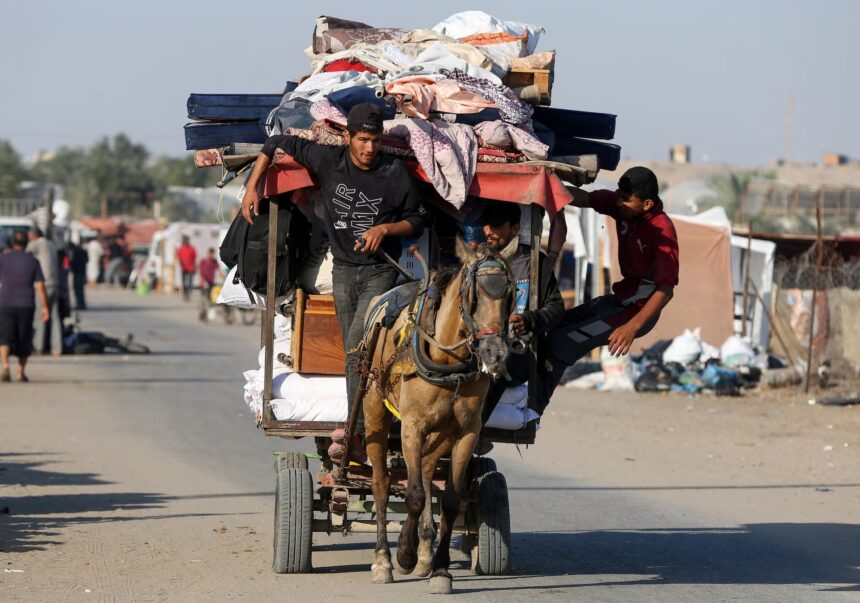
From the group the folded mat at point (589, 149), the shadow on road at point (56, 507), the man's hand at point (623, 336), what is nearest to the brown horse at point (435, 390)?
the man's hand at point (623, 336)

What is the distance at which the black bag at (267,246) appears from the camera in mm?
8375

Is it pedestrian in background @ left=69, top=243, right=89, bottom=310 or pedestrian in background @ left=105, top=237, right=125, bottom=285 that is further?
pedestrian in background @ left=105, top=237, right=125, bottom=285

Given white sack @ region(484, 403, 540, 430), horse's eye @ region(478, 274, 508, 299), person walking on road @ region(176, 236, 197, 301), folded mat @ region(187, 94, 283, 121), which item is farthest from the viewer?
person walking on road @ region(176, 236, 197, 301)

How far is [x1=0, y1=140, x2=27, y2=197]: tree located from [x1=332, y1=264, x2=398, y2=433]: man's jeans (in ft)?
285

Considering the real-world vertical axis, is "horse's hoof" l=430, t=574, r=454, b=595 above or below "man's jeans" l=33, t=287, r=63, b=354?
above

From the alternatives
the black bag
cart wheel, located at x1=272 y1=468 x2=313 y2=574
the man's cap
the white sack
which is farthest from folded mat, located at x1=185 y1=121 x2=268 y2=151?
the white sack

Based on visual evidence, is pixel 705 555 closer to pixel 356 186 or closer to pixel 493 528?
pixel 493 528

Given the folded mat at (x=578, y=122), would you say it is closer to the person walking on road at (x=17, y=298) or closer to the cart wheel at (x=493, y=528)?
the cart wheel at (x=493, y=528)

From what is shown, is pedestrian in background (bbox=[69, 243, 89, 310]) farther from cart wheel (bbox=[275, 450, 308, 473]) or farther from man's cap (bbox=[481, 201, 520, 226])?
man's cap (bbox=[481, 201, 520, 226])

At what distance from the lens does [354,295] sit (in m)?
8.18

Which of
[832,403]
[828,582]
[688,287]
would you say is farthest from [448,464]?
[688,287]

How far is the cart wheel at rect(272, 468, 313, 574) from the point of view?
8211 millimetres

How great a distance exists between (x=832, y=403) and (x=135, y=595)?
43.5 ft

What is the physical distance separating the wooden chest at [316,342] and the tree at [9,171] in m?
86.5
